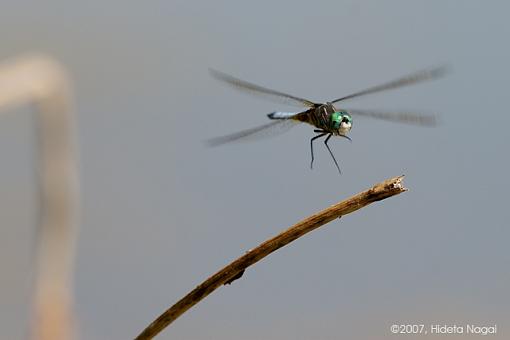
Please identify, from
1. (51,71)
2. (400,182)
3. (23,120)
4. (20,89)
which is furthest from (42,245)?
(23,120)

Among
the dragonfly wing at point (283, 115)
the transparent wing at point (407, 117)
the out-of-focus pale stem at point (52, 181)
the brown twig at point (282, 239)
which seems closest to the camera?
the brown twig at point (282, 239)

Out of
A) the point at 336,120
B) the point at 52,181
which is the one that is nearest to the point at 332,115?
the point at 336,120

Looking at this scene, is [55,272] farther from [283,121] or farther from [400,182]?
[283,121]

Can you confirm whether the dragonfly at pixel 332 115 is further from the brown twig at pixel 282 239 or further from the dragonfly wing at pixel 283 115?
the brown twig at pixel 282 239

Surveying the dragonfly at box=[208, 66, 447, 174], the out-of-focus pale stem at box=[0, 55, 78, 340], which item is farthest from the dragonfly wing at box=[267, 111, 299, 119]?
the out-of-focus pale stem at box=[0, 55, 78, 340]

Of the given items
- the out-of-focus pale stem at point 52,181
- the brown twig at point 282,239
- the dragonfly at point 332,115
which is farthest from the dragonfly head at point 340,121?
the brown twig at point 282,239

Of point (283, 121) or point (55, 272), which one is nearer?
point (55, 272)
